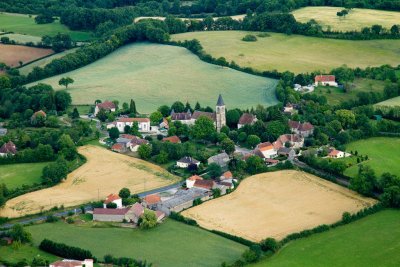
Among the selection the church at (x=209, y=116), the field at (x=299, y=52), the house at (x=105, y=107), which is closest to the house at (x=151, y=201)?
the church at (x=209, y=116)

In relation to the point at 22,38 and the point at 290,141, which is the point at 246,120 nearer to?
the point at 290,141

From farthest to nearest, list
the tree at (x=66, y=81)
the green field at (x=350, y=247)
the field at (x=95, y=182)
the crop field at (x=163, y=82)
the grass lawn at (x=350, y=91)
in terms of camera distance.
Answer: the tree at (x=66, y=81)
the crop field at (x=163, y=82)
the grass lawn at (x=350, y=91)
the field at (x=95, y=182)
the green field at (x=350, y=247)

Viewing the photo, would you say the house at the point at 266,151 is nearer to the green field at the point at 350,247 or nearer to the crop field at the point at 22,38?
the green field at the point at 350,247

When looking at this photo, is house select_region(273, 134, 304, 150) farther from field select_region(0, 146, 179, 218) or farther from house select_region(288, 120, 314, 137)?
field select_region(0, 146, 179, 218)

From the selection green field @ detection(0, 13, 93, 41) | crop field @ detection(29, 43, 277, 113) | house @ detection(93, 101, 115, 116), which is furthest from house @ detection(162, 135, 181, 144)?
green field @ detection(0, 13, 93, 41)

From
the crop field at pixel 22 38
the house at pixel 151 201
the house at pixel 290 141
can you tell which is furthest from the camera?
the crop field at pixel 22 38

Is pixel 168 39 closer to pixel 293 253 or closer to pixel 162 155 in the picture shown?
pixel 162 155

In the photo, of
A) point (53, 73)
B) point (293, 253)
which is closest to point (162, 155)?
point (293, 253)
